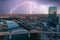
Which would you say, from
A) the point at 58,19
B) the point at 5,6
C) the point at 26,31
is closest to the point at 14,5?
the point at 5,6

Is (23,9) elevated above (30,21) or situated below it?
above

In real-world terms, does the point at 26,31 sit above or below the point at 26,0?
below

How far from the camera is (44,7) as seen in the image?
5.11 ft

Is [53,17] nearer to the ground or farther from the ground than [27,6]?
nearer to the ground

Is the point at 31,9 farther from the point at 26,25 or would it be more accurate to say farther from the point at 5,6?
the point at 5,6

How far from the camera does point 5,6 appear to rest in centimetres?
151

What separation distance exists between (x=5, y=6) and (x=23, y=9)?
218 mm

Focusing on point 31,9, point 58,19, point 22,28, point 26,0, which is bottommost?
point 22,28

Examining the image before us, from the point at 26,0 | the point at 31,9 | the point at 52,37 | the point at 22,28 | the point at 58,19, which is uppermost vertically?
the point at 26,0

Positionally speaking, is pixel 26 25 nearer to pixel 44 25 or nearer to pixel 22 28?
→ pixel 22 28

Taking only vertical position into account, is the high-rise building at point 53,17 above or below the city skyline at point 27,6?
below

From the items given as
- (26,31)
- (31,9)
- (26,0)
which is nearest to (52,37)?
(26,31)

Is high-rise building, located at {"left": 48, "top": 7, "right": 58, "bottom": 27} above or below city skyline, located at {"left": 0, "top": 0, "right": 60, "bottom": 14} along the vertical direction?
below

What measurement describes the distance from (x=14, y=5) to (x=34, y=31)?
0.40 meters
